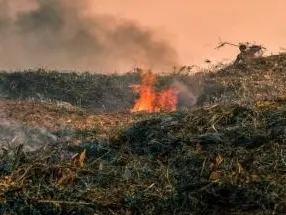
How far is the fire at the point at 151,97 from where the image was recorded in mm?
23125

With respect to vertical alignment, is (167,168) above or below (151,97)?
below

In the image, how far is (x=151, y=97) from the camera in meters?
24.8

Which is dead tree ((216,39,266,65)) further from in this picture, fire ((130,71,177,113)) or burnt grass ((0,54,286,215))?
burnt grass ((0,54,286,215))

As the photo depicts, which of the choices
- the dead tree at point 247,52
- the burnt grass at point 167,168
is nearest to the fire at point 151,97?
the dead tree at point 247,52

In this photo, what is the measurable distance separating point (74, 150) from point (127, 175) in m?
2.74

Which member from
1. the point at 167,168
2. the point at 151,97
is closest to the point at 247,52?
the point at 151,97

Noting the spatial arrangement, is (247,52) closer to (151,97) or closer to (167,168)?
(151,97)

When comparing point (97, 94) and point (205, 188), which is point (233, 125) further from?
point (97, 94)

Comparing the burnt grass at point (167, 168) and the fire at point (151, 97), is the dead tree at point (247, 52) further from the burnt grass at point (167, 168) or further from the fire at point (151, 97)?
the burnt grass at point (167, 168)

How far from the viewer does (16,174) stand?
9219 mm

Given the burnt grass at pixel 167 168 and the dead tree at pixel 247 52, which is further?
the dead tree at pixel 247 52

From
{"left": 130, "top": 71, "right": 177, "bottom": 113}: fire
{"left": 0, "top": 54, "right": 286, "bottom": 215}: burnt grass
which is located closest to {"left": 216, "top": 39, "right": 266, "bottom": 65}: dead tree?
{"left": 130, "top": 71, "right": 177, "bottom": 113}: fire

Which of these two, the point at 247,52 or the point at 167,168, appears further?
the point at 247,52

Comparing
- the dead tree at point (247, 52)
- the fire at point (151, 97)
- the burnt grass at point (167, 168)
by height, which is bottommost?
the burnt grass at point (167, 168)
